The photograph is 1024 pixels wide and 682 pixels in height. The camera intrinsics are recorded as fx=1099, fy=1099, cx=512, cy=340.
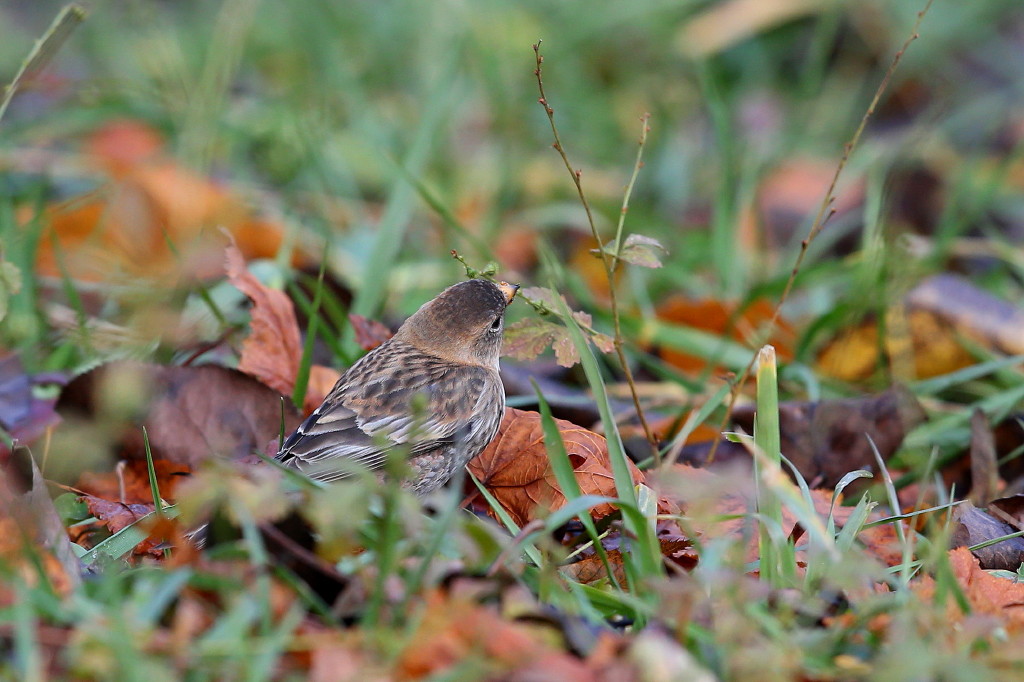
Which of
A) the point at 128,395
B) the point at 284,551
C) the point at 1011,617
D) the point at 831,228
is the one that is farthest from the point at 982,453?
the point at 831,228

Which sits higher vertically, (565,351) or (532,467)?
(565,351)

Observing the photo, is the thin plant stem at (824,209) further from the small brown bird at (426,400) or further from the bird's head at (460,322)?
the bird's head at (460,322)

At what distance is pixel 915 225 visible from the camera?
7.48 meters

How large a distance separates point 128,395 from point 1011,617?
2378 millimetres

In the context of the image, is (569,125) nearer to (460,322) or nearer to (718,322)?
(718,322)

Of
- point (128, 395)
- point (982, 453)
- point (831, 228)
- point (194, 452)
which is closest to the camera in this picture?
point (128, 395)

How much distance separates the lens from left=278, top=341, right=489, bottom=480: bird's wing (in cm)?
349

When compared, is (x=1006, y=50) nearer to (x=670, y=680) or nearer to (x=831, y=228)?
(x=831, y=228)

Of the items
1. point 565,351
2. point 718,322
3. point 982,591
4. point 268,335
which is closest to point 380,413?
point 268,335

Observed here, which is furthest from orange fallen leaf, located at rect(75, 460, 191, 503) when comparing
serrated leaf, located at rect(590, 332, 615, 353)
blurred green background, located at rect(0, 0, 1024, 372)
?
serrated leaf, located at rect(590, 332, 615, 353)

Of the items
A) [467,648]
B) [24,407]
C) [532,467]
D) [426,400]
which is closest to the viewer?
[467,648]

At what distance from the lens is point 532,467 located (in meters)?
3.49

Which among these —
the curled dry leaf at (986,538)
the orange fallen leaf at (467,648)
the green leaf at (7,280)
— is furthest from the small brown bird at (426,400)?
the curled dry leaf at (986,538)

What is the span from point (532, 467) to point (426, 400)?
0.42 meters
